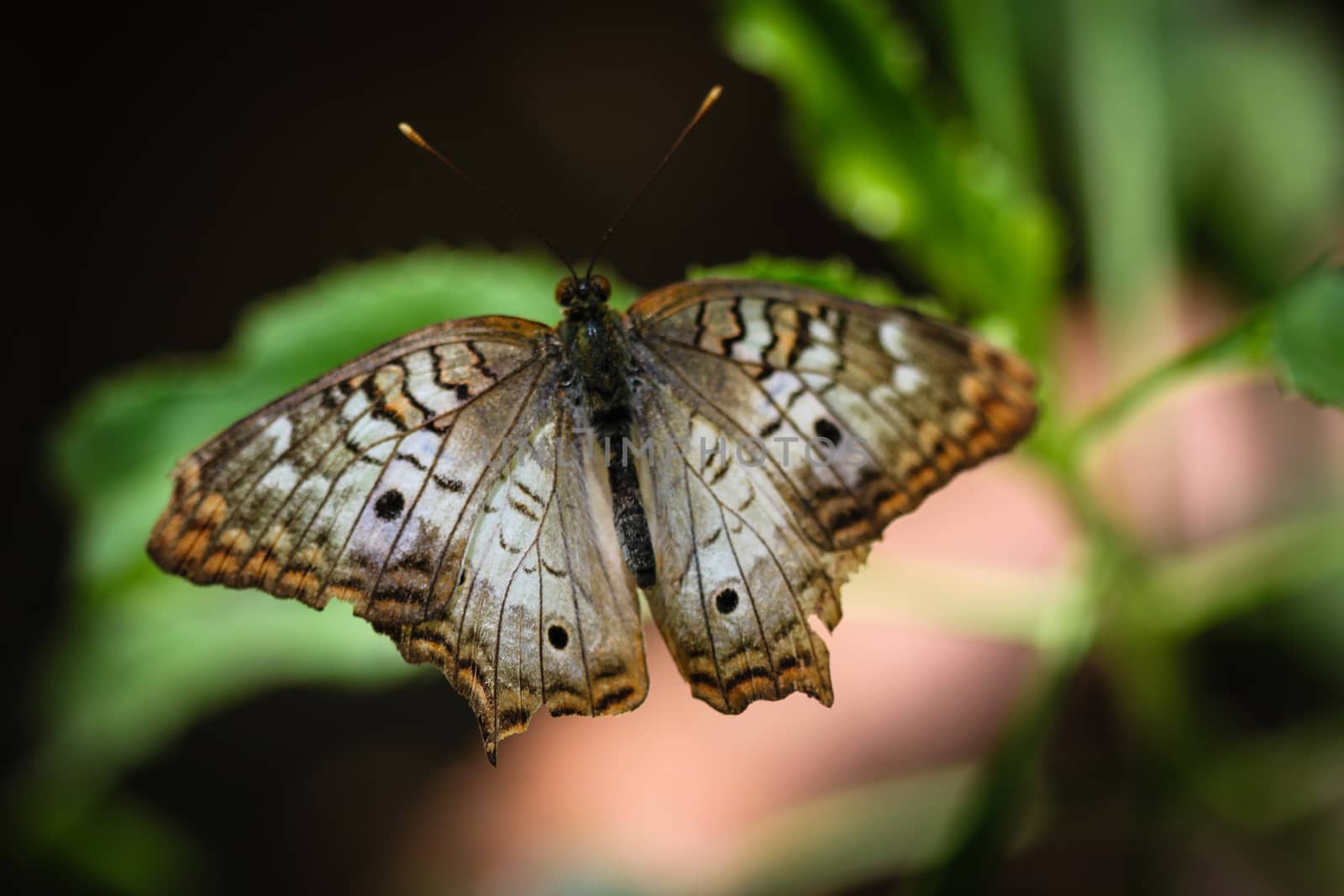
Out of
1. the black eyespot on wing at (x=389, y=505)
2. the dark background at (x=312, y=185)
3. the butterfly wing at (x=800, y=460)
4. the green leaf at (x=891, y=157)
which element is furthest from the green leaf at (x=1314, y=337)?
the dark background at (x=312, y=185)

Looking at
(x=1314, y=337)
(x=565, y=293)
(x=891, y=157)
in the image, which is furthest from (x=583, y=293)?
(x=1314, y=337)

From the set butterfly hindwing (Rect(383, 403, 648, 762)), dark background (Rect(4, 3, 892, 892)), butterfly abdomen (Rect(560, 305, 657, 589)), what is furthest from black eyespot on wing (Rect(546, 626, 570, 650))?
dark background (Rect(4, 3, 892, 892))

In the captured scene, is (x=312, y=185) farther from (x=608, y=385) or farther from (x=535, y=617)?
(x=535, y=617)

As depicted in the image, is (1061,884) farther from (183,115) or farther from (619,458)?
(183,115)

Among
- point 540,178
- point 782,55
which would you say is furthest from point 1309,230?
point 540,178

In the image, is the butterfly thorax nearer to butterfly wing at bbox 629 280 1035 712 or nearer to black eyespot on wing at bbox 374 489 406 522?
butterfly wing at bbox 629 280 1035 712

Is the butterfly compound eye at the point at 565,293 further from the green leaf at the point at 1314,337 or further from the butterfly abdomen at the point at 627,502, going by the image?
the green leaf at the point at 1314,337
